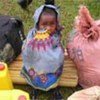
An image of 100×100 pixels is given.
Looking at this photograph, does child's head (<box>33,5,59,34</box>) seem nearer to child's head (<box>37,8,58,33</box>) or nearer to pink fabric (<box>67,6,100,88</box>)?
child's head (<box>37,8,58,33</box>)

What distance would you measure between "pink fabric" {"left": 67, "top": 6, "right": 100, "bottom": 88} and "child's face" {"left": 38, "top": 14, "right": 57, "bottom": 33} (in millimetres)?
157

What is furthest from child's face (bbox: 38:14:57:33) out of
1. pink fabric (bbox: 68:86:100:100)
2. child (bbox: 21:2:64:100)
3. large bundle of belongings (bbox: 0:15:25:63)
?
pink fabric (bbox: 68:86:100:100)

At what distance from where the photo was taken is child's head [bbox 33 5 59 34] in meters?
2.59

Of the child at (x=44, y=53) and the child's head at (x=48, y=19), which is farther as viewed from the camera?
the child's head at (x=48, y=19)

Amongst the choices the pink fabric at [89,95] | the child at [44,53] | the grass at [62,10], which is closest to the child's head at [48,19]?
the child at [44,53]

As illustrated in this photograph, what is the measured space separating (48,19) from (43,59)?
278mm

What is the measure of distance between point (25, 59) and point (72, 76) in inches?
15.8

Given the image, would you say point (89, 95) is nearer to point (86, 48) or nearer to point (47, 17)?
point (86, 48)

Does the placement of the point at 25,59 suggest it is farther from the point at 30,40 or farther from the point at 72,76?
the point at 72,76

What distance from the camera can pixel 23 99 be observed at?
2.36m

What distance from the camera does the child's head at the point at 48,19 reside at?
2.59 meters

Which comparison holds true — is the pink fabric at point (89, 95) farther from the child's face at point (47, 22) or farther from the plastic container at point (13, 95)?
the child's face at point (47, 22)

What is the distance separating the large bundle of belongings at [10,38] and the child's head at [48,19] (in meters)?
0.29

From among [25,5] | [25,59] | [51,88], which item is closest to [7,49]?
[25,59]
